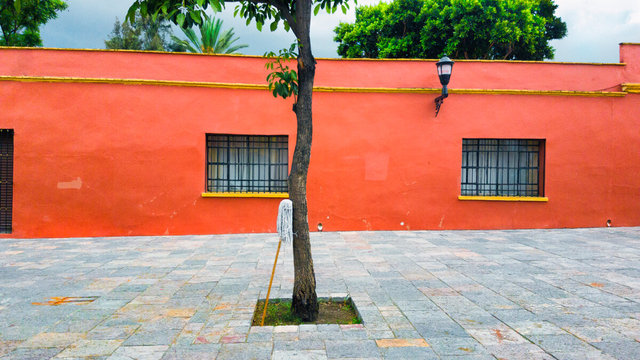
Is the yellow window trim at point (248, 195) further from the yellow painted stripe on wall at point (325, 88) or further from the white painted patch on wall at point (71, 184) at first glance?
the white painted patch on wall at point (71, 184)

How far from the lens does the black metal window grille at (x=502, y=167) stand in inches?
368

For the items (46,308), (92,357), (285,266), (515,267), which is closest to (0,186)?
(46,308)

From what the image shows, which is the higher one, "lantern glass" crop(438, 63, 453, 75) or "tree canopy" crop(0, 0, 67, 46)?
"tree canopy" crop(0, 0, 67, 46)

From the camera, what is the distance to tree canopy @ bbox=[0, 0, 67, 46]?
16.6 metres

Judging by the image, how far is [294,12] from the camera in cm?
423

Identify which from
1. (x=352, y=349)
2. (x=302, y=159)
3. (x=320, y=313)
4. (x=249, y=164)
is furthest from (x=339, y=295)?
(x=249, y=164)

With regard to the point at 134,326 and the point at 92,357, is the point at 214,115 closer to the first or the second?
the point at 134,326

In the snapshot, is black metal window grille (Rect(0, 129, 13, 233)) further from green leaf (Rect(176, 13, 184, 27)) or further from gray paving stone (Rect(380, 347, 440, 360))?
gray paving stone (Rect(380, 347, 440, 360))

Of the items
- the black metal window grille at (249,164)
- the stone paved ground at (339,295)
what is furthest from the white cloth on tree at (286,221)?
the black metal window grille at (249,164)

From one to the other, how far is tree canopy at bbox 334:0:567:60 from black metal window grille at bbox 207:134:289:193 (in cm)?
1310

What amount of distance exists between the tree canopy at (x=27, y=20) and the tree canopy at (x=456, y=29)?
46.7 ft

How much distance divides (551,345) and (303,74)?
3353mm

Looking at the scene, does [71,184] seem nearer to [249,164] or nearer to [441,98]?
[249,164]

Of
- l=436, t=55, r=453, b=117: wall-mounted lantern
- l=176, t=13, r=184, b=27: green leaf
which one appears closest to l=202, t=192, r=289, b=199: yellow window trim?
l=436, t=55, r=453, b=117: wall-mounted lantern
